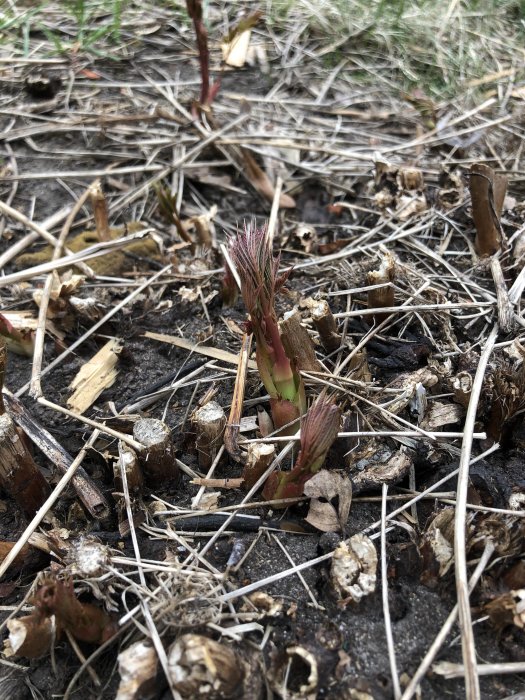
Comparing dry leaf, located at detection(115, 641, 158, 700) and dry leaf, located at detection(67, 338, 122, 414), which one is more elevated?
dry leaf, located at detection(67, 338, 122, 414)

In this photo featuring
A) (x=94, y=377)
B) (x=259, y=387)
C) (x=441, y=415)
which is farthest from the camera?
(x=94, y=377)

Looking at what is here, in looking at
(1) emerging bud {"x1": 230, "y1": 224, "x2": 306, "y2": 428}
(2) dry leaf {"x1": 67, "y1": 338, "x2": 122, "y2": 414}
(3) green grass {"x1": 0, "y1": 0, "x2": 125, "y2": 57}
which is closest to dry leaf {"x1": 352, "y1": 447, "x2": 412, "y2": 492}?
(1) emerging bud {"x1": 230, "y1": 224, "x2": 306, "y2": 428}

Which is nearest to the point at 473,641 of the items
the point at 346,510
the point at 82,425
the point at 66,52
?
the point at 346,510

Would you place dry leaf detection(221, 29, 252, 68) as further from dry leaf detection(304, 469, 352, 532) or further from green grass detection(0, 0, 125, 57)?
dry leaf detection(304, 469, 352, 532)

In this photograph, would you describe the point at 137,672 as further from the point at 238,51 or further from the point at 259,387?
the point at 238,51

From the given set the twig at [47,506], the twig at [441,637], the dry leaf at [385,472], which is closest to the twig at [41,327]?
the twig at [47,506]

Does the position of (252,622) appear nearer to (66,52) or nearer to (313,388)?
(313,388)

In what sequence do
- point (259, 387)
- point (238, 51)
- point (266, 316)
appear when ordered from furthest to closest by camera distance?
point (238, 51) < point (259, 387) < point (266, 316)

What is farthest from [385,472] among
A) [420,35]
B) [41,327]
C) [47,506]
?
[420,35]
